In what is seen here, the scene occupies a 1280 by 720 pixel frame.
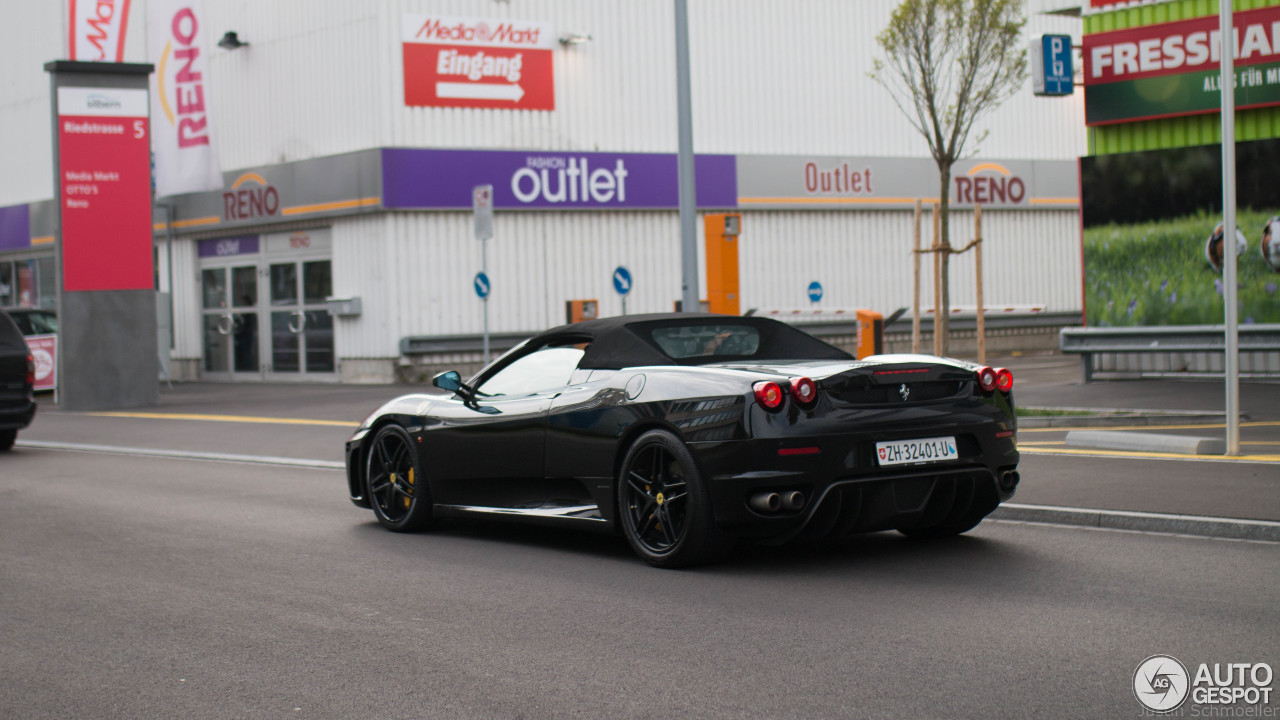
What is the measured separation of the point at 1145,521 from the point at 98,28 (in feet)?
81.3

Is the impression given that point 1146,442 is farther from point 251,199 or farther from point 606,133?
point 251,199

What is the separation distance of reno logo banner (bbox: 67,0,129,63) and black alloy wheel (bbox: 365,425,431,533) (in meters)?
21.1

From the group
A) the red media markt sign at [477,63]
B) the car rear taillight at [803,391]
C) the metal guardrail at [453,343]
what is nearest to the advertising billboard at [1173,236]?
the metal guardrail at [453,343]

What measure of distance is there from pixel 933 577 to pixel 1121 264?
1393 centimetres

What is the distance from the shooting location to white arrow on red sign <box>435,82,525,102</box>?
25.5 metres

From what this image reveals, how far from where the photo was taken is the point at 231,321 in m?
29.0

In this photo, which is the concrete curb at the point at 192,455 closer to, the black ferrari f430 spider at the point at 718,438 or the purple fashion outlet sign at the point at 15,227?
the black ferrari f430 spider at the point at 718,438

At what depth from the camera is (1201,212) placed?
18375 mm

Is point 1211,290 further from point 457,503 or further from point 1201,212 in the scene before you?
point 457,503

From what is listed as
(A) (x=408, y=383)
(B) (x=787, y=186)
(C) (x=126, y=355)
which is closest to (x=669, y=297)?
(B) (x=787, y=186)

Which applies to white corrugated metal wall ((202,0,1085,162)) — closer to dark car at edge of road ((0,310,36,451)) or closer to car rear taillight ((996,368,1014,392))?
dark car at edge of road ((0,310,36,451))

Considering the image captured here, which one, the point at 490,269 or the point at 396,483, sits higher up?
the point at 490,269

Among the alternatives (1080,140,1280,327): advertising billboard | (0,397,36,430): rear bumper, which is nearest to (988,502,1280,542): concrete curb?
(1080,140,1280,327): advertising billboard

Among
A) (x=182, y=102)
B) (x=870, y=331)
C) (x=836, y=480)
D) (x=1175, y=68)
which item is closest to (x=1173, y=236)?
(x=1175, y=68)
